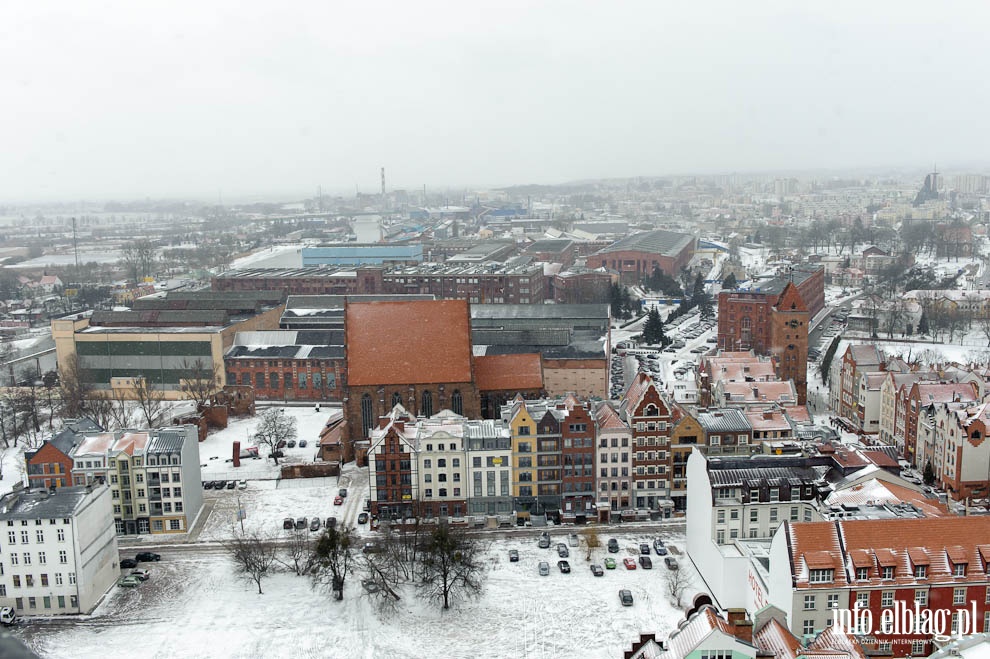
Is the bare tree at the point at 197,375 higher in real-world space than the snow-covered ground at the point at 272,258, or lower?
lower

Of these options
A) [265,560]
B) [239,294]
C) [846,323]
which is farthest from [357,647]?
[846,323]

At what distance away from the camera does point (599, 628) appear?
23.8 m

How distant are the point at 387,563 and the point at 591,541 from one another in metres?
6.66

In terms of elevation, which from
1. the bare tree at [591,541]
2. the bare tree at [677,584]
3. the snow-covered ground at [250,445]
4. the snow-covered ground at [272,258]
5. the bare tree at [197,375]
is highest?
the snow-covered ground at [272,258]

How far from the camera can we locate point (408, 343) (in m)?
38.5

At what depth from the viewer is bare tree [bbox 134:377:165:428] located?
4343 centimetres

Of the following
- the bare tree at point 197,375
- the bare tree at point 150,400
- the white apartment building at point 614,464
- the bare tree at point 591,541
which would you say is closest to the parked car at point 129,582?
the bare tree at point 591,541

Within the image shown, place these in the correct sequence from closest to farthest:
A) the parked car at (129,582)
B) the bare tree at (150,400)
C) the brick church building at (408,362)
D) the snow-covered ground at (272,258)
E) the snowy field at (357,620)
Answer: the snowy field at (357,620) → the parked car at (129,582) → the brick church building at (408,362) → the bare tree at (150,400) → the snow-covered ground at (272,258)

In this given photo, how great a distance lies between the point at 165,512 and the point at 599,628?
51.8ft

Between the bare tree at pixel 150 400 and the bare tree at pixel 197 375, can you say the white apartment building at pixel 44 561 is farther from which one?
the bare tree at pixel 197 375

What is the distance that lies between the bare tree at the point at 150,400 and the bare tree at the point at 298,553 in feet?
51.3

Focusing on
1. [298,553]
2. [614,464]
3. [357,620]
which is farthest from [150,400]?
[614,464]

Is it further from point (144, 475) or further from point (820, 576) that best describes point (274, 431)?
point (820, 576)

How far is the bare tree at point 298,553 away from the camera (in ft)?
89.7
